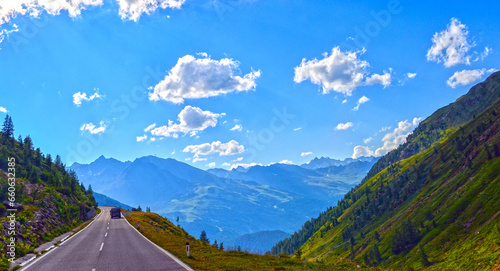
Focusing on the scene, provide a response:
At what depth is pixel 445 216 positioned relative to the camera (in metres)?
111

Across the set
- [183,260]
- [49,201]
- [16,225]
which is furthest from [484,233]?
[49,201]

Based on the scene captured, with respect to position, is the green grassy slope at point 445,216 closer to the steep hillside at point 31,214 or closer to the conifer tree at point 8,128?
the steep hillside at point 31,214

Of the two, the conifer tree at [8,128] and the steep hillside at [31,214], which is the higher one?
the conifer tree at [8,128]

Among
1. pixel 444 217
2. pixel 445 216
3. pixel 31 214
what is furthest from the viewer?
pixel 445 216

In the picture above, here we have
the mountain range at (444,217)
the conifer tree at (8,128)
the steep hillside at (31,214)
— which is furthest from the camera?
the conifer tree at (8,128)

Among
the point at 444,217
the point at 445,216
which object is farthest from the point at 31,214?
the point at 445,216

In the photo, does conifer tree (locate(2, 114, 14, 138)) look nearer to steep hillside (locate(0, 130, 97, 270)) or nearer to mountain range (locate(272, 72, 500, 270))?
steep hillside (locate(0, 130, 97, 270))

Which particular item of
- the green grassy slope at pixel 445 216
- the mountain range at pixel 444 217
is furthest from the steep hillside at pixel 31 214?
the green grassy slope at pixel 445 216

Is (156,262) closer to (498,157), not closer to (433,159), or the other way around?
(498,157)

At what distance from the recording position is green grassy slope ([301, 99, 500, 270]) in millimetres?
78375

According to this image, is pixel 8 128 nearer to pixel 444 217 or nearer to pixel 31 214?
pixel 31 214

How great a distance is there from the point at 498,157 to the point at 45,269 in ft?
494

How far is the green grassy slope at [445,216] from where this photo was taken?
3086 inches

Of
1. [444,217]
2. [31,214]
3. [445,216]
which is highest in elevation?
[31,214]
